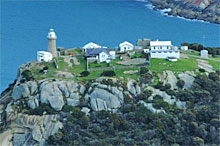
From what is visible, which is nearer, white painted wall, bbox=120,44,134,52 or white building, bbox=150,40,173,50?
white building, bbox=150,40,173,50

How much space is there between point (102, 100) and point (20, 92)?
9638 mm

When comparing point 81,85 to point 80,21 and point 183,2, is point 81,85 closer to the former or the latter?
point 80,21

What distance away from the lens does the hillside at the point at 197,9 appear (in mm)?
125625

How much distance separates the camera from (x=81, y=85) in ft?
207

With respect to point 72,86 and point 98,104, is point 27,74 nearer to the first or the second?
point 72,86

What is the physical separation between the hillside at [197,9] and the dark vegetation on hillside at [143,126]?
6450cm

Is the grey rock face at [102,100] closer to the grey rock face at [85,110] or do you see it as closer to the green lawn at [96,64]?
the grey rock face at [85,110]

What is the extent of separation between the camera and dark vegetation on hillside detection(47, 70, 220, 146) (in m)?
57.3

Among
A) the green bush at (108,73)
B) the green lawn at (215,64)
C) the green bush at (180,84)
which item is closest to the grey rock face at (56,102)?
the green bush at (108,73)

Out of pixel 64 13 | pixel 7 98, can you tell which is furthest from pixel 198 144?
pixel 64 13

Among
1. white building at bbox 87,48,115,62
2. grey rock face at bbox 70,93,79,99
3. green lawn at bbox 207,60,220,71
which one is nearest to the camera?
grey rock face at bbox 70,93,79,99

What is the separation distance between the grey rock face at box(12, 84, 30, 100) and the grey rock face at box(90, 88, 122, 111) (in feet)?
24.8

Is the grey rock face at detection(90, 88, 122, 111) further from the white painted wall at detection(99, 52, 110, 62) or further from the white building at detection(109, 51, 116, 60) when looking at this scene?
the white building at detection(109, 51, 116, 60)

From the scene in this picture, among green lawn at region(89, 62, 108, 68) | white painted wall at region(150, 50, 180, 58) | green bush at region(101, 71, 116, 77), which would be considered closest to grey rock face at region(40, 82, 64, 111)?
green bush at region(101, 71, 116, 77)
